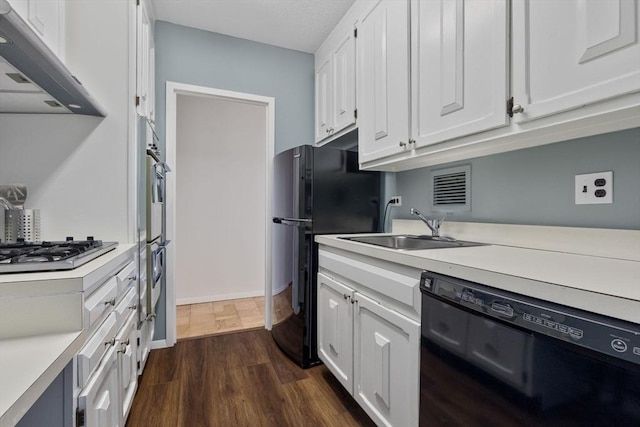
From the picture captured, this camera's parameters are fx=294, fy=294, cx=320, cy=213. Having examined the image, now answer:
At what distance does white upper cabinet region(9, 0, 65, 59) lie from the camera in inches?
39.9

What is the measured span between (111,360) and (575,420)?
1.32m

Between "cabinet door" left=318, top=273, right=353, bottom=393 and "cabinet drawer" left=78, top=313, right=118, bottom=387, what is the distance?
987 mm

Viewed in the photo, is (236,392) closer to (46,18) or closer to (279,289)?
(279,289)

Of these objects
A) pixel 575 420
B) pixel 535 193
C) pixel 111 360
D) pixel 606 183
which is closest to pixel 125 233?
pixel 111 360

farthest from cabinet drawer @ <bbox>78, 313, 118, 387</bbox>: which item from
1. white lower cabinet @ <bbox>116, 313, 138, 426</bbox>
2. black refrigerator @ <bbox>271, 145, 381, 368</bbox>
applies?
black refrigerator @ <bbox>271, 145, 381, 368</bbox>

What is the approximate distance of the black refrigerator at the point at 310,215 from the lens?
193 centimetres

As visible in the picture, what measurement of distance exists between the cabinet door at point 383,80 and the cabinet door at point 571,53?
1.88 ft

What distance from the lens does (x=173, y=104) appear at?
2303 millimetres

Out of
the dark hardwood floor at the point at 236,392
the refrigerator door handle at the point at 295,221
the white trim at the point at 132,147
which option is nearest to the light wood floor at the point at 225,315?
the dark hardwood floor at the point at 236,392

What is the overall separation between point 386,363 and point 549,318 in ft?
2.39

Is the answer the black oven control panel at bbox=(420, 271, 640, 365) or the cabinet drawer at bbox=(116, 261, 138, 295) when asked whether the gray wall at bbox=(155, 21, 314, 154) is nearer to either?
the cabinet drawer at bbox=(116, 261, 138, 295)

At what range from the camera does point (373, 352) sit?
1.29 metres

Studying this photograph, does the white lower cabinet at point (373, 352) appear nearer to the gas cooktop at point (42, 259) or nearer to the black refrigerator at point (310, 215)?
the black refrigerator at point (310, 215)

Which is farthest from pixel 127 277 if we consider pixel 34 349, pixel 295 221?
pixel 295 221
